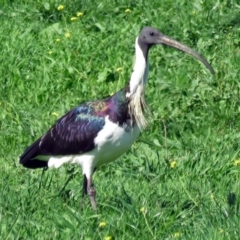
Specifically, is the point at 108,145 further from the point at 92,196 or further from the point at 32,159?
the point at 32,159

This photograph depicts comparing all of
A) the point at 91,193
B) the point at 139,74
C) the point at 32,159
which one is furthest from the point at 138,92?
the point at 32,159

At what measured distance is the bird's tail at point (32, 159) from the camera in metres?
7.55

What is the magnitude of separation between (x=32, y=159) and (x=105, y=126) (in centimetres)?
70

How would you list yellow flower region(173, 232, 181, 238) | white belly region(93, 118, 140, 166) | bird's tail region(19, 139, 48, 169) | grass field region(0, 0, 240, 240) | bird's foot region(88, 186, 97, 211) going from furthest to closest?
bird's tail region(19, 139, 48, 169) < white belly region(93, 118, 140, 166) < bird's foot region(88, 186, 97, 211) < grass field region(0, 0, 240, 240) < yellow flower region(173, 232, 181, 238)

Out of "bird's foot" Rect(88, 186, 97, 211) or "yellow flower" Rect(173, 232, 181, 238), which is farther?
"bird's foot" Rect(88, 186, 97, 211)

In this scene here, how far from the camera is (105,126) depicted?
717cm

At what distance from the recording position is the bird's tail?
755 cm

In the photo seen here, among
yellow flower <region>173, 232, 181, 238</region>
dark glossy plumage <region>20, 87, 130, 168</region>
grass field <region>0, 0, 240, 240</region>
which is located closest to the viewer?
yellow flower <region>173, 232, 181, 238</region>

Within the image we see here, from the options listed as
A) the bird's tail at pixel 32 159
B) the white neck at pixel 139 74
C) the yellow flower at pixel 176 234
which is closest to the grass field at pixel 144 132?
the yellow flower at pixel 176 234

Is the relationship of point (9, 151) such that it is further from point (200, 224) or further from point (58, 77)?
point (200, 224)

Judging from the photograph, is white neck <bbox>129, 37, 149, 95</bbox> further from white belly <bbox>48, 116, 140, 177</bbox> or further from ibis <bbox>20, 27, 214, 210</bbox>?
white belly <bbox>48, 116, 140, 177</bbox>

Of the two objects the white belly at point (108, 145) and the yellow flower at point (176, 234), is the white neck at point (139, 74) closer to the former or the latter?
the white belly at point (108, 145)

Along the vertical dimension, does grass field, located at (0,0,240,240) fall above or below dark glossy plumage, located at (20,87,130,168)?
below

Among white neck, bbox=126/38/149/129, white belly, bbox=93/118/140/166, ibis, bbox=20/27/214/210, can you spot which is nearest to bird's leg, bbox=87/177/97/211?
ibis, bbox=20/27/214/210
